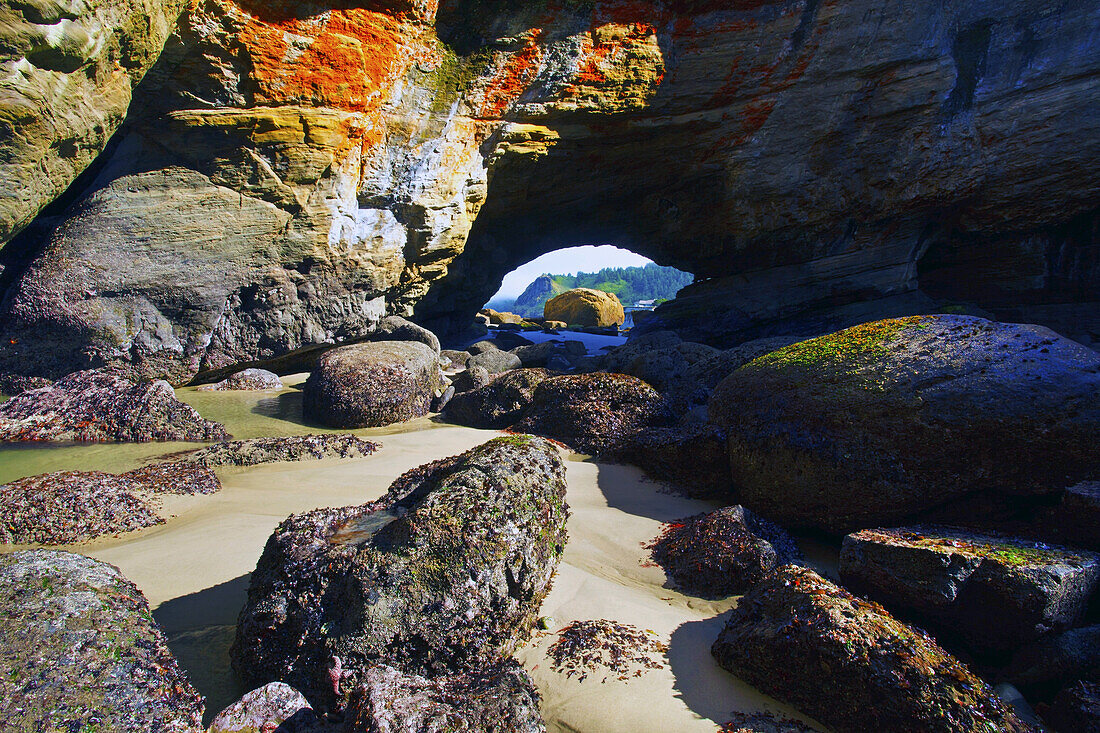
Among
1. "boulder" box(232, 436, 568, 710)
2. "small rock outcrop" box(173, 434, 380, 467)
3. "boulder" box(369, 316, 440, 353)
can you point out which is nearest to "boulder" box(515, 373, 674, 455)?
"small rock outcrop" box(173, 434, 380, 467)

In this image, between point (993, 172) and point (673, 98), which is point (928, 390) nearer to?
point (673, 98)

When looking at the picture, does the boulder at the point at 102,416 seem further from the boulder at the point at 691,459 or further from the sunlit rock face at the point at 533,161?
the boulder at the point at 691,459

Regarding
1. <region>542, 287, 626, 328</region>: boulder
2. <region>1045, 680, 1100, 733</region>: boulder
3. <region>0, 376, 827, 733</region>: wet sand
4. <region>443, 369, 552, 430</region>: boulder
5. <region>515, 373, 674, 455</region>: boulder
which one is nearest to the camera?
<region>1045, 680, 1100, 733</region>: boulder

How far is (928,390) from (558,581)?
8.71 feet

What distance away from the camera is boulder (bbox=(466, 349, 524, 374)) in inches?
457

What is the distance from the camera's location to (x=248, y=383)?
29.3ft

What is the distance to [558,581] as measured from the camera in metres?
3.07

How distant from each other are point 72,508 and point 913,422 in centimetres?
545

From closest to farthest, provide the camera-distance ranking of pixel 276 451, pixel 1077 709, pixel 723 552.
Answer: pixel 1077 709 → pixel 723 552 → pixel 276 451

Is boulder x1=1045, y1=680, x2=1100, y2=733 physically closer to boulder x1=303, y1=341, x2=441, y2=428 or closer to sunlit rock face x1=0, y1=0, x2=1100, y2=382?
boulder x1=303, y1=341, x2=441, y2=428

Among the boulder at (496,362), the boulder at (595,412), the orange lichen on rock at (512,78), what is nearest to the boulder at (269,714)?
the boulder at (595,412)

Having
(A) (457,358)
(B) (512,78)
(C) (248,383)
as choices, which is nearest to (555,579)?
(C) (248,383)

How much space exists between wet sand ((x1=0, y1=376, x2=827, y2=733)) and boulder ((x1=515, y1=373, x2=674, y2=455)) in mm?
453

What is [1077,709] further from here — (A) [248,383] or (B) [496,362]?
(B) [496,362]
